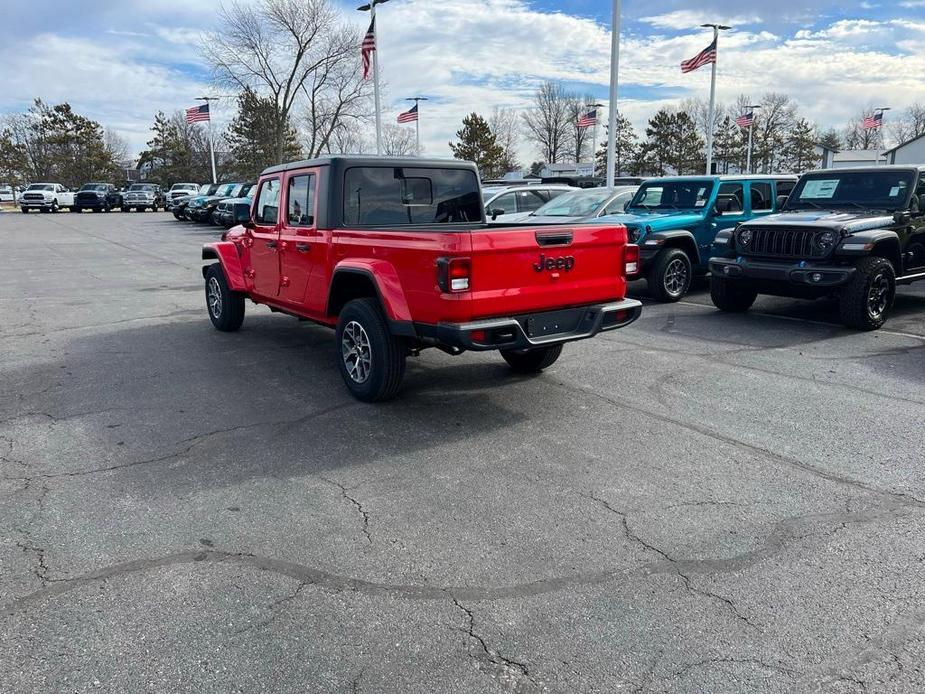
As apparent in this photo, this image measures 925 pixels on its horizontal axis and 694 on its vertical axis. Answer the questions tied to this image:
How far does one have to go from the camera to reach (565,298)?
5453 millimetres

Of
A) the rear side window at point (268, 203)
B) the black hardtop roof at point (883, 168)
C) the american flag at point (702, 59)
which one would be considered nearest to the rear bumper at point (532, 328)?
the rear side window at point (268, 203)

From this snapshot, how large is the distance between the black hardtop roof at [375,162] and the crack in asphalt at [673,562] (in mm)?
3662

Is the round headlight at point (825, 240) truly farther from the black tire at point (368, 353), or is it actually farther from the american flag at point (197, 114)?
the american flag at point (197, 114)

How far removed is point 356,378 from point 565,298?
1864 mm

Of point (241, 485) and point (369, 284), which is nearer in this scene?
point (241, 485)

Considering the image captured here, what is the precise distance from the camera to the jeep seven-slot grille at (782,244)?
8.68 m

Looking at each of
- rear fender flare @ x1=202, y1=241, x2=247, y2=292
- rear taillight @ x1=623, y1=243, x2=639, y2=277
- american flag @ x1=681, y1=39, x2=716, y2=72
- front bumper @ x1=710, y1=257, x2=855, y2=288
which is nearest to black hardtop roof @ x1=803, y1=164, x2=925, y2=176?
front bumper @ x1=710, y1=257, x2=855, y2=288

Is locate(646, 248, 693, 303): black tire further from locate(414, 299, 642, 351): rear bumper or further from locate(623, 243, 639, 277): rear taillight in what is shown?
locate(414, 299, 642, 351): rear bumper

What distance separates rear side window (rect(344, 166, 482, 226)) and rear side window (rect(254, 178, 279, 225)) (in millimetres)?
1229

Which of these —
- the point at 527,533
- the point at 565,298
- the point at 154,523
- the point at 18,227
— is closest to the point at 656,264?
the point at 565,298

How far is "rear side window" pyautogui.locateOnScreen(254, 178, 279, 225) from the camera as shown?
719 centimetres

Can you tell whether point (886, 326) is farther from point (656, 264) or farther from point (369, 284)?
point (369, 284)

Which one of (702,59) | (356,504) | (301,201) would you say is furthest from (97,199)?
(356,504)

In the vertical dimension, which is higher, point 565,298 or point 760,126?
point 760,126
